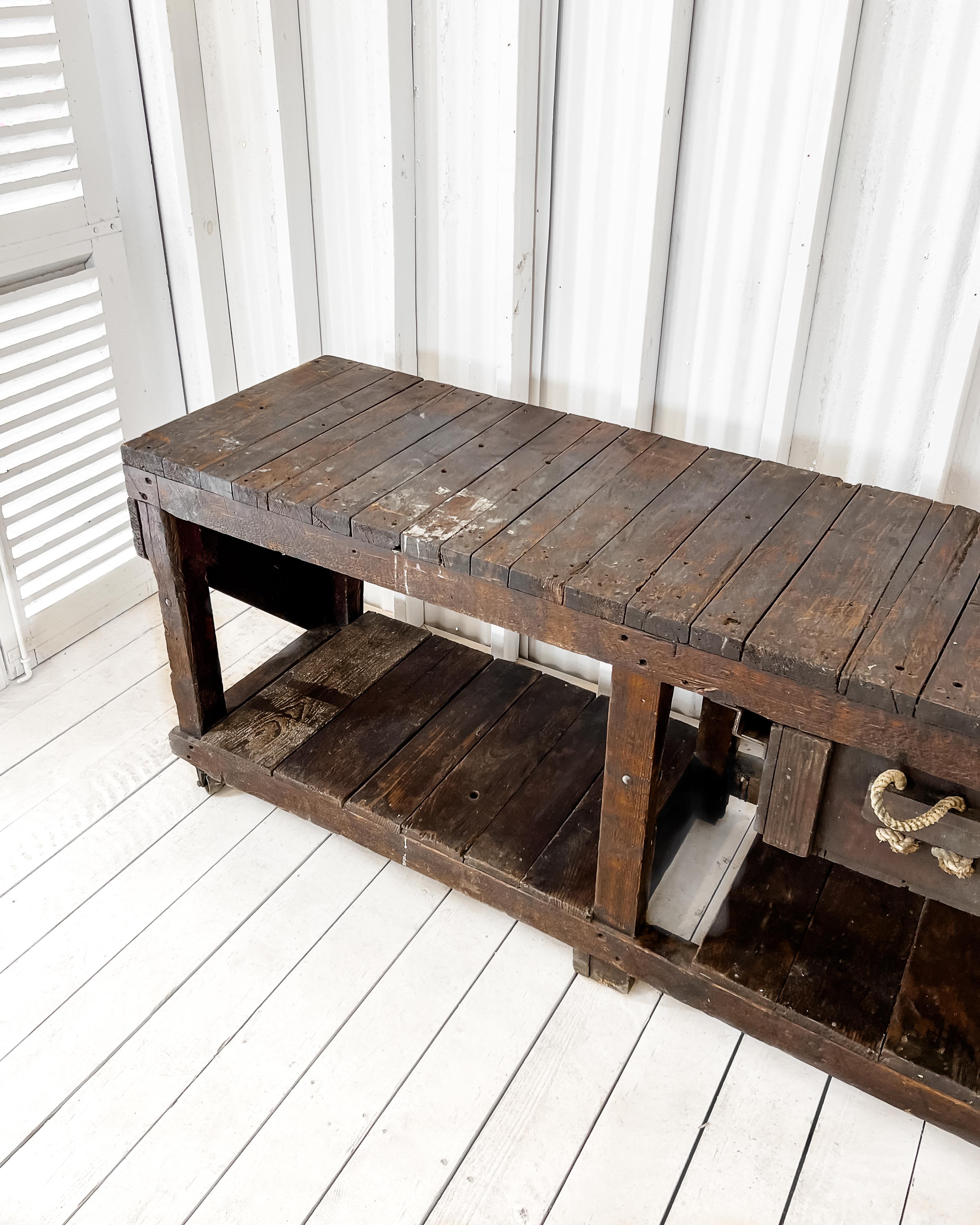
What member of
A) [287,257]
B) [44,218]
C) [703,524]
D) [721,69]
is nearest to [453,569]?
[703,524]

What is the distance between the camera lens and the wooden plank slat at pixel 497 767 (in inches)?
81.7

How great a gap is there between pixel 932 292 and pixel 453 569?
1077 mm

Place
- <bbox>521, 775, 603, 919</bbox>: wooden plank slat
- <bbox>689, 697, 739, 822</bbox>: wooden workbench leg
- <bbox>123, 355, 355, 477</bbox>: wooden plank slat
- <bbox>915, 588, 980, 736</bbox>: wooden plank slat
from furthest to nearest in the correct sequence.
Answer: <bbox>689, 697, 739, 822</bbox>: wooden workbench leg → <bbox>123, 355, 355, 477</bbox>: wooden plank slat → <bbox>521, 775, 603, 919</bbox>: wooden plank slat → <bbox>915, 588, 980, 736</bbox>: wooden plank slat

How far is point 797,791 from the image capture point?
1535 millimetres

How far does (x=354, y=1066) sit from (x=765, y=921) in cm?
79

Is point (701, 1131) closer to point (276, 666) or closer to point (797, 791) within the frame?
point (797, 791)

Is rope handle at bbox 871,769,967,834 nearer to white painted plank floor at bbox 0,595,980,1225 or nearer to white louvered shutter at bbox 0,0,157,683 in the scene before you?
white painted plank floor at bbox 0,595,980,1225

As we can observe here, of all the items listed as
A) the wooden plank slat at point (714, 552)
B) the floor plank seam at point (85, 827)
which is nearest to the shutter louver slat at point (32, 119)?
the floor plank seam at point (85, 827)

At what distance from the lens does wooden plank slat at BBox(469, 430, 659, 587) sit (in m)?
1.68

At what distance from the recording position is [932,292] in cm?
196

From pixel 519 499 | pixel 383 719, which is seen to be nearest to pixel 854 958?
pixel 519 499

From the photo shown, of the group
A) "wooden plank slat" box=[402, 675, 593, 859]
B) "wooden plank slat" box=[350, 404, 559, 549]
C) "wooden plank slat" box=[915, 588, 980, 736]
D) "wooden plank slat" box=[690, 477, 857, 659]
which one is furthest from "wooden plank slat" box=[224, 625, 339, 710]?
"wooden plank slat" box=[915, 588, 980, 736]

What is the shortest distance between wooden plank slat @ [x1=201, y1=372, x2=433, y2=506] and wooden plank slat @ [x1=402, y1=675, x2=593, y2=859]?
721 millimetres

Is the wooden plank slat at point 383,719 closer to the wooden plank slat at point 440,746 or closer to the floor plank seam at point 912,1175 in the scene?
the wooden plank slat at point 440,746
